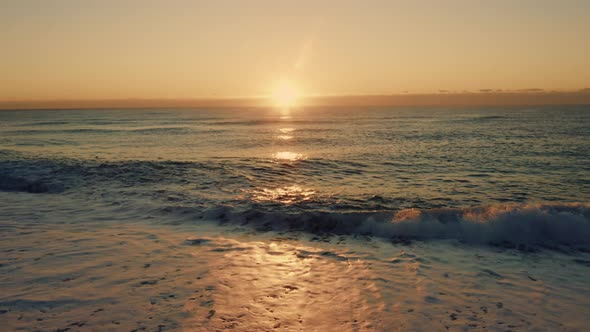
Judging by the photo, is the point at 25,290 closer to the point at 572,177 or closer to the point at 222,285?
the point at 222,285

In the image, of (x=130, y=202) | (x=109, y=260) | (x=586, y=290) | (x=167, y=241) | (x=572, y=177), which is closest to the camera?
(x=586, y=290)

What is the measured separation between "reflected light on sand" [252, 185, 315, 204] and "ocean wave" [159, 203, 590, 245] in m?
2.02

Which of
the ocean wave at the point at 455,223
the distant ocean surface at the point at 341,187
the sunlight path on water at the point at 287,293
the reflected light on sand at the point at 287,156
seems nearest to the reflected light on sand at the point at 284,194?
the distant ocean surface at the point at 341,187

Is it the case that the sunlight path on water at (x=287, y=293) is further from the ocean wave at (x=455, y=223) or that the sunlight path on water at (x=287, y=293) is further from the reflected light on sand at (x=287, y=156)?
the reflected light on sand at (x=287, y=156)

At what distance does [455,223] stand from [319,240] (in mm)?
Answer: 3942

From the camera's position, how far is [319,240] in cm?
1027

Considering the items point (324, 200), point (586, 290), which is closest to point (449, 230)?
point (586, 290)

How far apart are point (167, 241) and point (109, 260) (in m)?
1.64

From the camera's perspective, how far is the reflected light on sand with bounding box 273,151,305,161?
25.5 m

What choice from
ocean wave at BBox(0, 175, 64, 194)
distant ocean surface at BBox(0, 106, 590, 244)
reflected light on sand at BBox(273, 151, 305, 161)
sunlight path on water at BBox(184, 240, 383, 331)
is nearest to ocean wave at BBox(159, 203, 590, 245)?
distant ocean surface at BBox(0, 106, 590, 244)

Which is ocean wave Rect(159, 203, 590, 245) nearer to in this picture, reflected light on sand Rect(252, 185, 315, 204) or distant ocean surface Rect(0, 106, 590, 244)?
distant ocean surface Rect(0, 106, 590, 244)

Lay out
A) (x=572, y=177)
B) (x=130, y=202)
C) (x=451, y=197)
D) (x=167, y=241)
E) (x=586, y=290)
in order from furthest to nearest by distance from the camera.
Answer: (x=572, y=177)
(x=451, y=197)
(x=130, y=202)
(x=167, y=241)
(x=586, y=290)

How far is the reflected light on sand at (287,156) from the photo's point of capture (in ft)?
83.5

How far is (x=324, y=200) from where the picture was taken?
47.8ft
